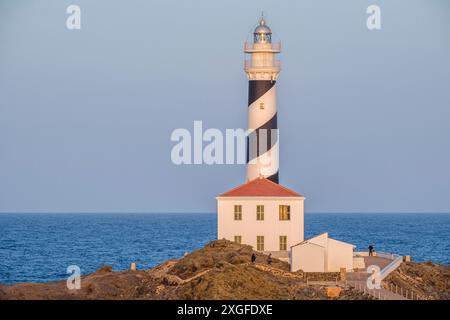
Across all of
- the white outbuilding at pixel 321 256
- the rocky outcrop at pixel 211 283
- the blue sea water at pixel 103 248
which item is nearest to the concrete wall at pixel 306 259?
the white outbuilding at pixel 321 256

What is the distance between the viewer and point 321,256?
40.9 metres

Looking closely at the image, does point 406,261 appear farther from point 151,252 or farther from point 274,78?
point 151,252

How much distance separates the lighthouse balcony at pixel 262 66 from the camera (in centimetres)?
5469

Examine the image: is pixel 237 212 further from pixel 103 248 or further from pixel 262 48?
pixel 103 248

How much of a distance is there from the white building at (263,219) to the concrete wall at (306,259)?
6.25 meters

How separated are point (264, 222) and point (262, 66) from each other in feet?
33.0

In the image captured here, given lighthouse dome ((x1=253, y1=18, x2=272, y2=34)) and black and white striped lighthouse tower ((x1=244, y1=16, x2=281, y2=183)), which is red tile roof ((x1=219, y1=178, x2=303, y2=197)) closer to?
black and white striped lighthouse tower ((x1=244, y1=16, x2=281, y2=183))

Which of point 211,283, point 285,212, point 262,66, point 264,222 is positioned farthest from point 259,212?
point 211,283

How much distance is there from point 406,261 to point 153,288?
1597cm

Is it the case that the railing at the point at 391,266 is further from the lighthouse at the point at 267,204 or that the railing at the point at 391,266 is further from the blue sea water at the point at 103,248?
Answer: the blue sea water at the point at 103,248

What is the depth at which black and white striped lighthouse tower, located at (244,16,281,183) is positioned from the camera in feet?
176

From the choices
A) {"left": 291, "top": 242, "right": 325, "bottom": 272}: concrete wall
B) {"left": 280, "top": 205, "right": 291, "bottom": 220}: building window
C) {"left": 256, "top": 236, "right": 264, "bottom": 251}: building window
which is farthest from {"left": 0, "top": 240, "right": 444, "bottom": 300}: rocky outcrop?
{"left": 280, "top": 205, "right": 291, "bottom": 220}: building window
